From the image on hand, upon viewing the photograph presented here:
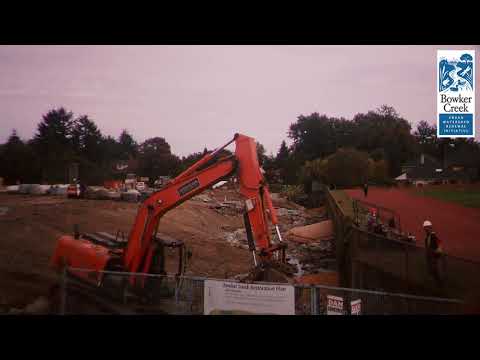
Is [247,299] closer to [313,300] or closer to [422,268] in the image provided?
[313,300]

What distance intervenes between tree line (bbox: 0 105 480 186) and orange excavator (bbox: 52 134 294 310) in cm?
76

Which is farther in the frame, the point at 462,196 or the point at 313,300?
the point at 462,196

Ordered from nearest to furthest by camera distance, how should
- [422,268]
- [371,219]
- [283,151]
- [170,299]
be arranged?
[422,268], [170,299], [283,151], [371,219]

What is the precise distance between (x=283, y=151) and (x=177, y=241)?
245 cm

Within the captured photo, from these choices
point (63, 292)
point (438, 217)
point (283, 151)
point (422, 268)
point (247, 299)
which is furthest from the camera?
point (283, 151)

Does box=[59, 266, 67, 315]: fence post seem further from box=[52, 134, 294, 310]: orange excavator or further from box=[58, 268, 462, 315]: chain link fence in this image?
box=[52, 134, 294, 310]: orange excavator

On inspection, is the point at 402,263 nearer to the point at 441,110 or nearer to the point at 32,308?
the point at 441,110

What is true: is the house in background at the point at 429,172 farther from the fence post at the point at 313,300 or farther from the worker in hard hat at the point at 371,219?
the fence post at the point at 313,300

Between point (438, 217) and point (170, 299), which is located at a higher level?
point (438, 217)

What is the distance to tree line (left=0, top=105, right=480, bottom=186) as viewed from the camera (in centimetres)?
682

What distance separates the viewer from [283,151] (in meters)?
7.27

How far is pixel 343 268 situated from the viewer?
26.6 feet
